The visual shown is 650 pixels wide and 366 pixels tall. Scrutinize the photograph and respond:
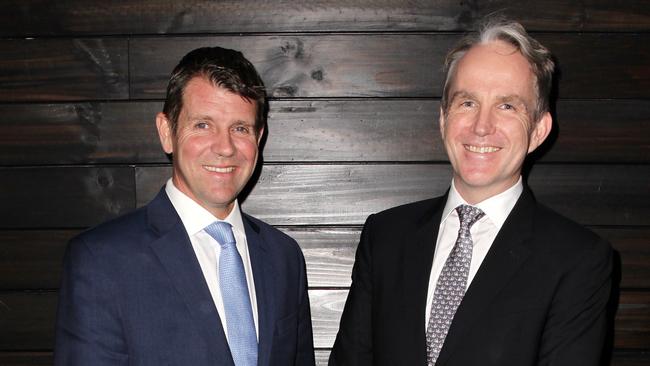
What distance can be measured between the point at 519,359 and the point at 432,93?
1.01 m

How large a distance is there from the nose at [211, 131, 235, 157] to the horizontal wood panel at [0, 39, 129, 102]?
2.19 ft

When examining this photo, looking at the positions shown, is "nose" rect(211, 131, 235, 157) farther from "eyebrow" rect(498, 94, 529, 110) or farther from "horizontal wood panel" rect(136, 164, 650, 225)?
"eyebrow" rect(498, 94, 529, 110)

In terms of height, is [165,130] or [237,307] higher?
[165,130]

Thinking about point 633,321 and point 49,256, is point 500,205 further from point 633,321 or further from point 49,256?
point 49,256

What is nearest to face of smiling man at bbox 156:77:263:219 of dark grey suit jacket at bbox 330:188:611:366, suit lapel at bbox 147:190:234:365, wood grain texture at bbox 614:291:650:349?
suit lapel at bbox 147:190:234:365

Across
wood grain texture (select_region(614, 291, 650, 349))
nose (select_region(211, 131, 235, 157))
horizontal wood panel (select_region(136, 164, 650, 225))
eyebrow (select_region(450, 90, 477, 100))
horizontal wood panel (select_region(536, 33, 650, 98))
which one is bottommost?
wood grain texture (select_region(614, 291, 650, 349))

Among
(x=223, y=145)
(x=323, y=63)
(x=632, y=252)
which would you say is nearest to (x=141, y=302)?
(x=223, y=145)

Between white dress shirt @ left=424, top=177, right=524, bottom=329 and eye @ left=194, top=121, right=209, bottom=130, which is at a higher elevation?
eye @ left=194, top=121, right=209, bottom=130

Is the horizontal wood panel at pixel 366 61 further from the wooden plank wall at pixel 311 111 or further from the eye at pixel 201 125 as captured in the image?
the eye at pixel 201 125

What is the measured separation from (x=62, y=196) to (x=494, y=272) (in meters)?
1.47

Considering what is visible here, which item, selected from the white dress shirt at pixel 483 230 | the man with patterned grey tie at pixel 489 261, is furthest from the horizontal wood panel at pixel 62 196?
the white dress shirt at pixel 483 230

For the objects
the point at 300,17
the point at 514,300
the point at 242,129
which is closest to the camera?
the point at 514,300

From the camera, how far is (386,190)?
2.24 metres

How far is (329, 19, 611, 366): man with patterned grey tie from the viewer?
1.52 m
